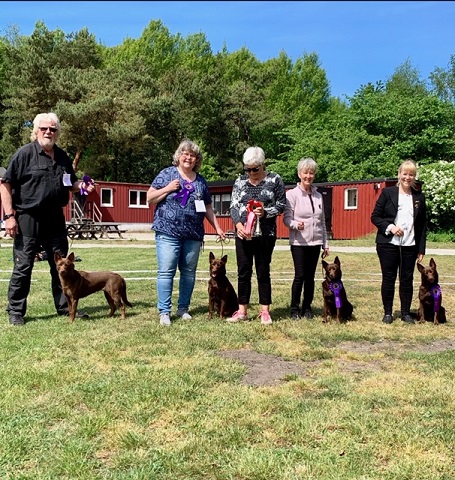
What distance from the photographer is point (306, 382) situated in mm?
3578

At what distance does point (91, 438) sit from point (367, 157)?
3185 cm

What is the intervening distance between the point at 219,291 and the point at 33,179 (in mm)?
2234

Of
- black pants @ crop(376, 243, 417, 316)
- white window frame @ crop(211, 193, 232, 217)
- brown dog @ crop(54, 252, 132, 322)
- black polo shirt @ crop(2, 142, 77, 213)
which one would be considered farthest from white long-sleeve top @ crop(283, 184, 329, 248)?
white window frame @ crop(211, 193, 232, 217)

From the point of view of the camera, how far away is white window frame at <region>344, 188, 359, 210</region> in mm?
24663

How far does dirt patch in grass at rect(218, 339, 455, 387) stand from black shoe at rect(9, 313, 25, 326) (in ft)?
7.26

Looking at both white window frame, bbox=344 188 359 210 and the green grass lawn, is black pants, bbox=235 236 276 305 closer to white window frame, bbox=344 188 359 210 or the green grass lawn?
the green grass lawn

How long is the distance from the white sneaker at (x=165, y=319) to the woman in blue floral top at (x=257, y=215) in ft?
2.11

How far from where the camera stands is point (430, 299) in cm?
582

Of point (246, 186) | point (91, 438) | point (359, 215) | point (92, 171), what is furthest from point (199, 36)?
point (91, 438)

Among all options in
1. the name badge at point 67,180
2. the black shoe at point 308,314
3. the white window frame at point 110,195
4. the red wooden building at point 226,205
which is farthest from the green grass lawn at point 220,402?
the white window frame at point 110,195

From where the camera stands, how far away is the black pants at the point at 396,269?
5816mm

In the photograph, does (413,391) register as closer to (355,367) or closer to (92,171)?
(355,367)

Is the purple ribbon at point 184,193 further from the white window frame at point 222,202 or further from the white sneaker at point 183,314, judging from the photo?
the white window frame at point 222,202

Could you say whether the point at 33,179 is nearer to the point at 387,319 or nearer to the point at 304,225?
the point at 304,225
